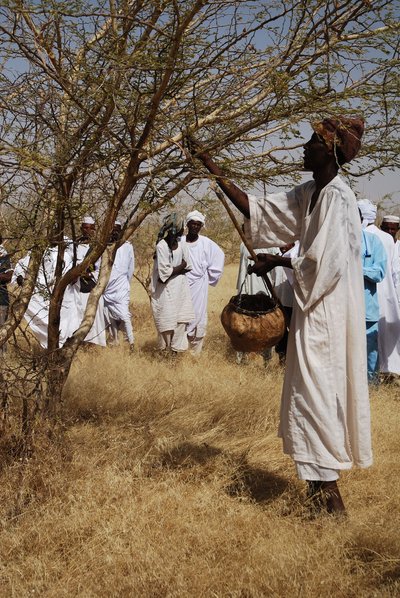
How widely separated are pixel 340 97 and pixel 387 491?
7.53 ft

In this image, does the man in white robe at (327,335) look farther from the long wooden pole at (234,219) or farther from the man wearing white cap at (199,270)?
the man wearing white cap at (199,270)

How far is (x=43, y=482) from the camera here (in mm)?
4309

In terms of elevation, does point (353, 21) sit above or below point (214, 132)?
above

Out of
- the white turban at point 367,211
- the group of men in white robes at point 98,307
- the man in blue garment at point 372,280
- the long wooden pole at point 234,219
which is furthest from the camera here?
the group of men in white robes at point 98,307

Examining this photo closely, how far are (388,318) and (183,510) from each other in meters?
5.10

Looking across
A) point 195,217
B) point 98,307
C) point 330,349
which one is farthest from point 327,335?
Result: point 195,217

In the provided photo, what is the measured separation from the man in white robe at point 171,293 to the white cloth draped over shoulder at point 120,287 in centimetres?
70

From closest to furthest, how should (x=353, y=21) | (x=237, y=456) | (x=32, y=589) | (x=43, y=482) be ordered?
(x=32, y=589)
(x=353, y=21)
(x=43, y=482)
(x=237, y=456)

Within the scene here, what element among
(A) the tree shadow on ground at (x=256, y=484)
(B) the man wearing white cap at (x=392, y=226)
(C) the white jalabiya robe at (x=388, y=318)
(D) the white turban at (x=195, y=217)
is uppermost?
(D) the white turban at (x=195, y=217)

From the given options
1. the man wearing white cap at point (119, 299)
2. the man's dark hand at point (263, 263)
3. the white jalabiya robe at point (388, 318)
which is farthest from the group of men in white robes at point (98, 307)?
the man's dark hand at point (263, 263)

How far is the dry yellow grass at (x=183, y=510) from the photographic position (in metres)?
3.44

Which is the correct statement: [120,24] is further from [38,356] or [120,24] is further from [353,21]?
[38,356]

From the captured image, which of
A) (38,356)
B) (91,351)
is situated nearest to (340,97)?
(38,356)

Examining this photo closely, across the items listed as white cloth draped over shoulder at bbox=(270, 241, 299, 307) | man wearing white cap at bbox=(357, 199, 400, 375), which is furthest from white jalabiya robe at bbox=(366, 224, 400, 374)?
white cloth draped over shoulder at bbox=(270, 241, 299, 307)
